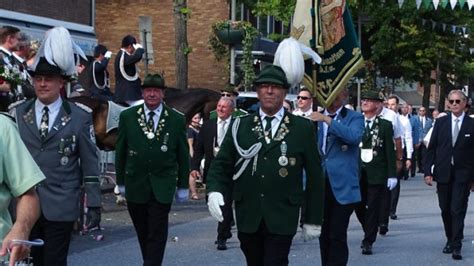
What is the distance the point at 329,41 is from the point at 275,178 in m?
3.50

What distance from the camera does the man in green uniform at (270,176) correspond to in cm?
763

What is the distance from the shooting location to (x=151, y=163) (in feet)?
32.2

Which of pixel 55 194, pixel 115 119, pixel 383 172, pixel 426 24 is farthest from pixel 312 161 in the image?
pixel 426 24

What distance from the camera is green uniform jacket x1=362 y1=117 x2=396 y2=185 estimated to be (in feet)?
43.7

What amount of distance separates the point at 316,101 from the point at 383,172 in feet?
11.0

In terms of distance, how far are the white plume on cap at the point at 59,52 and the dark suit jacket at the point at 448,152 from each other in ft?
19.5

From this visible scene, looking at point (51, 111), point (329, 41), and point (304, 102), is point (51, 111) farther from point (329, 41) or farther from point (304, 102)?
point (304, 102)

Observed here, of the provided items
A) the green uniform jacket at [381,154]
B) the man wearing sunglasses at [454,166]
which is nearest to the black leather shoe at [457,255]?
the man wearing sunglasses at [454,166]

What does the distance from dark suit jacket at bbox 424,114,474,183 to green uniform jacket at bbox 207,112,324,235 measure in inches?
225

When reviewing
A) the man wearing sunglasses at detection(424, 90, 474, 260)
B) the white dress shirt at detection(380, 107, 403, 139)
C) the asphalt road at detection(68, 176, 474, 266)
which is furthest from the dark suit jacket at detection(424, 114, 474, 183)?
the white dress shirt at detection(380, 107, 403, 139)

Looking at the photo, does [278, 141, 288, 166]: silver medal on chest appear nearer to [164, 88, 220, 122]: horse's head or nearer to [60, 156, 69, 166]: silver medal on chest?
[60, 156, 69, 166]: silver medal on chest

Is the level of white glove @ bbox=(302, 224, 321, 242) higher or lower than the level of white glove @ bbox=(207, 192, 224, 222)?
lower

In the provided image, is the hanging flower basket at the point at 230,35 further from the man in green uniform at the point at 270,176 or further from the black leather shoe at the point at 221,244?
the man in green uniform at the point at 270,176

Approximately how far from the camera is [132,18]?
41000 millimetres
